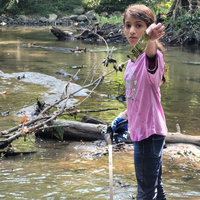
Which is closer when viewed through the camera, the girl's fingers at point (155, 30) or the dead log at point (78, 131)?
the girl's fingers at point (155, 30)

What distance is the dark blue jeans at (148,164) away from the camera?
7.09ft

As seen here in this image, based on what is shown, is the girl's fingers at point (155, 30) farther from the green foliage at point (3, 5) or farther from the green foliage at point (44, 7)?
the green foliage at point (44, 7)

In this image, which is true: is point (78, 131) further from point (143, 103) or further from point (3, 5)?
point (3, 5)

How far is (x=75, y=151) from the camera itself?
13.8 ft

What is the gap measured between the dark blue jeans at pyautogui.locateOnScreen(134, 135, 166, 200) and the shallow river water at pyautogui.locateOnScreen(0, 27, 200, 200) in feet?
2.25

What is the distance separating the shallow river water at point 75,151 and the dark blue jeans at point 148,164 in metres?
0.69

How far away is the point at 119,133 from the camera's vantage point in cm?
266

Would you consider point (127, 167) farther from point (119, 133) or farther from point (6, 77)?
point (6, 77)

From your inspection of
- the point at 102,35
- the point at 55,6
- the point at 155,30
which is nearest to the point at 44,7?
the point at 55,6

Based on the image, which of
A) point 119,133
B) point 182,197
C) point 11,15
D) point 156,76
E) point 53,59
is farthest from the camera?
point 11,15

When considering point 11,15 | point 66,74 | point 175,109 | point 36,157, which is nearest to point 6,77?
point 66,74

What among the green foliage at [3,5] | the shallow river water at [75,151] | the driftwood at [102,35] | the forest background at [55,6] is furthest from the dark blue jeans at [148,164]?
the green foliage at [3,5]

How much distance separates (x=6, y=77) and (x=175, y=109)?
4.68 meters

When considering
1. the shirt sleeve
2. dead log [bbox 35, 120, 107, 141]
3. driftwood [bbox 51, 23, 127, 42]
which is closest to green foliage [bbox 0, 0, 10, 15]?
driftwood [bbox 51, 23, 127, 42]
